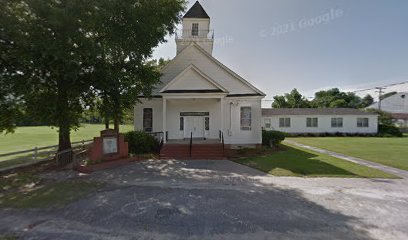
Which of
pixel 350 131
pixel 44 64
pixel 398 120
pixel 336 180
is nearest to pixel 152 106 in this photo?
pixel 44 64

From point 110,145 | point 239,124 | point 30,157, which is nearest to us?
point 110,145

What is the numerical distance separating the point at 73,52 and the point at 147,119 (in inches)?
381

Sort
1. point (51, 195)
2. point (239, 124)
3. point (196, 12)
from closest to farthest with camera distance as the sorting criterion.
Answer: point (51, 195)
point (239, 124)
point (196, 12)

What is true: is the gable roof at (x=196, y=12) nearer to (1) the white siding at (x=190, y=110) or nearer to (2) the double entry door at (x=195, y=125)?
(1) the white siding at (x=190, y=110)

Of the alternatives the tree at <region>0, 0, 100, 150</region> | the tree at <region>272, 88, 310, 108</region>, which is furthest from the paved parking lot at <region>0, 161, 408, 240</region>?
the tree at <region>272, 88, 310, 108</region>

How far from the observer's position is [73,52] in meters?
10.6

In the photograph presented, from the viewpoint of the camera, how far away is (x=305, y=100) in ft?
236

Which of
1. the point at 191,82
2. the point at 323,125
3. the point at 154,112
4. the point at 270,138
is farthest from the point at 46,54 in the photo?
the point at 323,125

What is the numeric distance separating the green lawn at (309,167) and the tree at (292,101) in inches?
2305

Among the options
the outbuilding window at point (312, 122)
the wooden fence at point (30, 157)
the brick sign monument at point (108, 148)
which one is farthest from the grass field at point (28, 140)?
the outbuilding window at point (312, 122)

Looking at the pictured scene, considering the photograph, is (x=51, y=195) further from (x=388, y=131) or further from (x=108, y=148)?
(x=388, y=131)

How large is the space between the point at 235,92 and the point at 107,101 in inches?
398

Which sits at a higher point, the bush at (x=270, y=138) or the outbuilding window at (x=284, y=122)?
the outbuilding window at (x=284, y=122)

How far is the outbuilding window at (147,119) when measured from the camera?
1966cm
